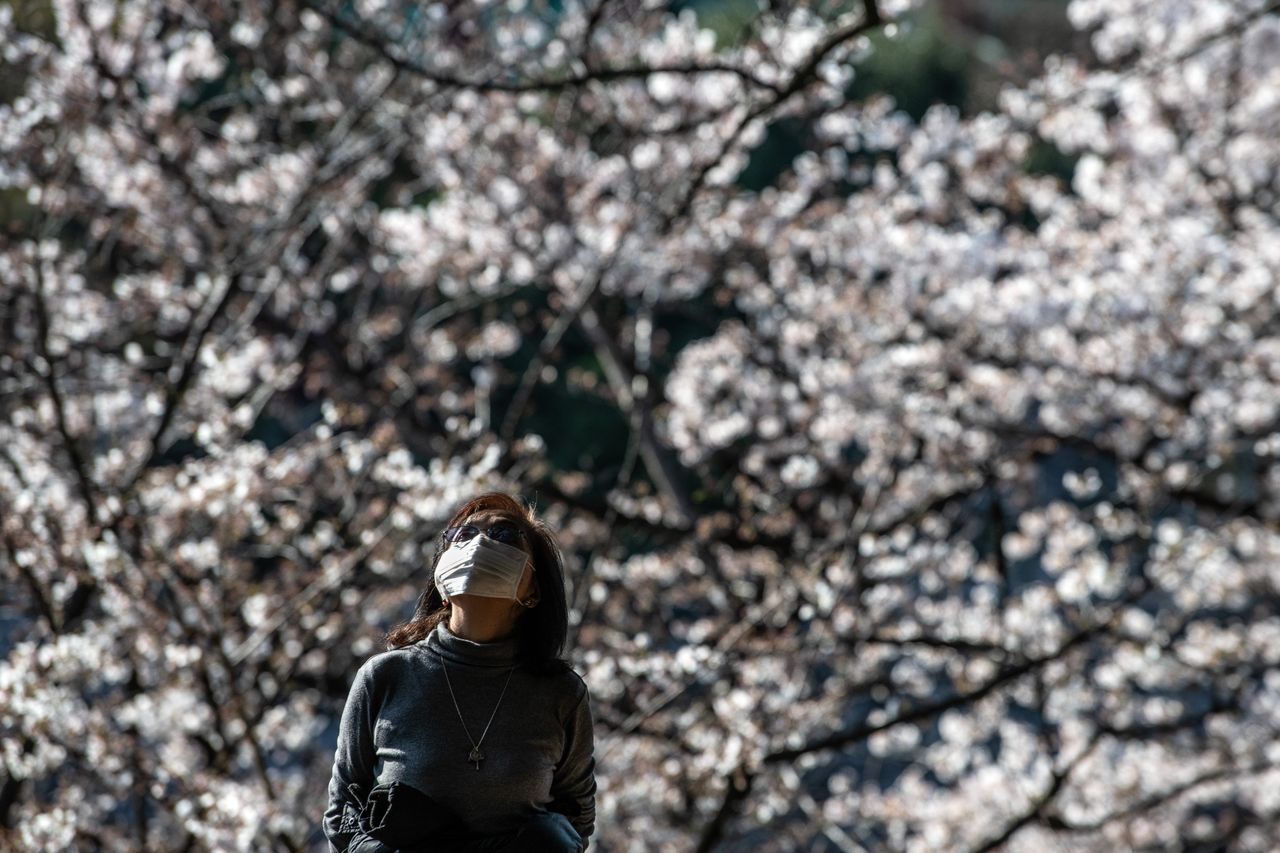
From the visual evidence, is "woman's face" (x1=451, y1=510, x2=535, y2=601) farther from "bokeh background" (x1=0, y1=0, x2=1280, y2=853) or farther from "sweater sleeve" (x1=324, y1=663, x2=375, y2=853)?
"bokeh background" (x1=0, y1=0, x2=1280, y2=853)

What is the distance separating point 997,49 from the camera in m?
19.4

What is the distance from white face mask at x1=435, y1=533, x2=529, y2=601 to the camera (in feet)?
6.19

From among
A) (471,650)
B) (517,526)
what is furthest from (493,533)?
(471,650)

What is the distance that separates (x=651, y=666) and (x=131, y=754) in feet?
6.10

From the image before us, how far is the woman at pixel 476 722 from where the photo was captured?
1.76 metres

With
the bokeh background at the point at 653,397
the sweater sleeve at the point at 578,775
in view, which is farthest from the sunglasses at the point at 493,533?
the bokeh background at the point at 653,397

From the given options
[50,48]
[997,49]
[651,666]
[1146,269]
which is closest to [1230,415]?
[1146,269]


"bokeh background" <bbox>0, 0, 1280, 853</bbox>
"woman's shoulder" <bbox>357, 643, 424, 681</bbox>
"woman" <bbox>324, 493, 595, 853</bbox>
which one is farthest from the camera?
"bokeh background" <bbox>0, 0, 1280, 853</bbox>

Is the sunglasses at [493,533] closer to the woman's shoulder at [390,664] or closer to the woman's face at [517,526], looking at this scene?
the woman's face at [517,526]

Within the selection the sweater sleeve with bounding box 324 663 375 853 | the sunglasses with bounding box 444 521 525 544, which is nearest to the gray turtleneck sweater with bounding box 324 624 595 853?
the sweater sleeve with bounding box 324 663 375 853

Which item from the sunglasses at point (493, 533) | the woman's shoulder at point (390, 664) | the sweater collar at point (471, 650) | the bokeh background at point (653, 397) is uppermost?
the bokeh background at point (653, 397)

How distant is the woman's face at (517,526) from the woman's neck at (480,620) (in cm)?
4

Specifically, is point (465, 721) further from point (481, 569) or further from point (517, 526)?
point (517, 526)

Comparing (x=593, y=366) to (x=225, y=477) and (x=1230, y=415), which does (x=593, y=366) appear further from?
(x=225, y=477)
